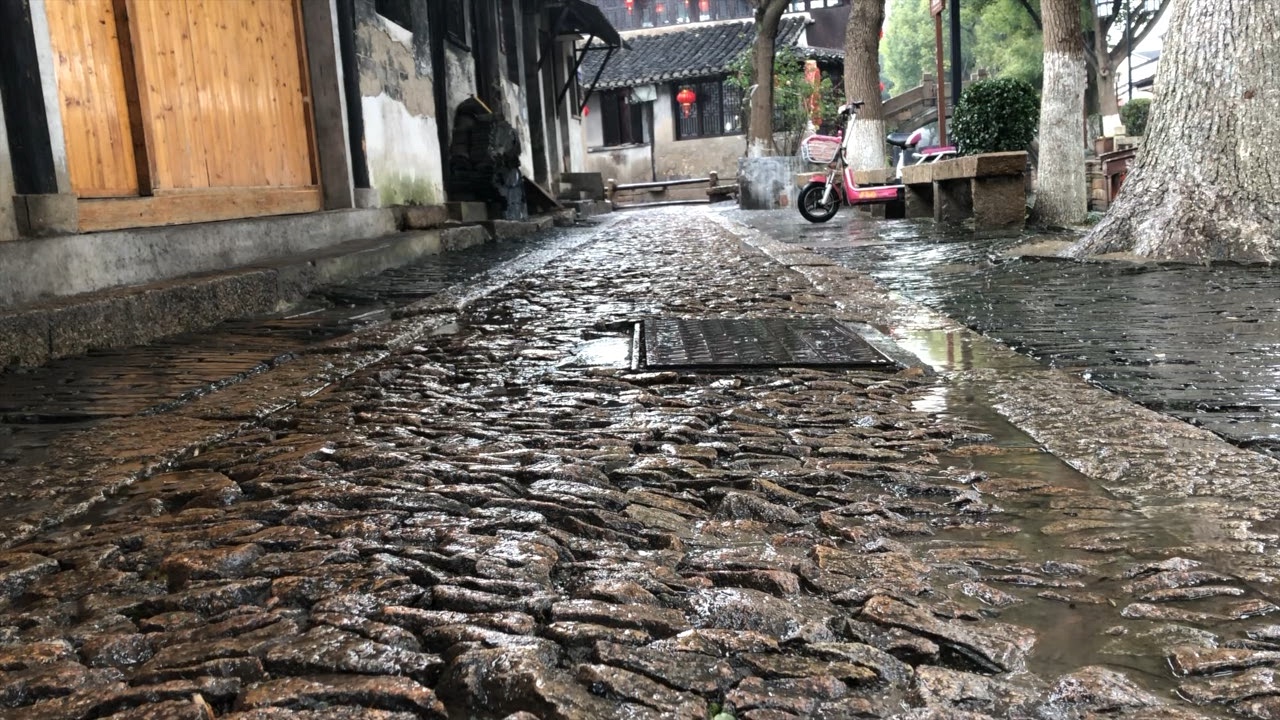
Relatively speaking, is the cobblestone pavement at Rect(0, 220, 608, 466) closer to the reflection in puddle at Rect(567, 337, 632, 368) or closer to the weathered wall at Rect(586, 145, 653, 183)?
the reflection in puddle at Rect(567, 337, 632, 368)

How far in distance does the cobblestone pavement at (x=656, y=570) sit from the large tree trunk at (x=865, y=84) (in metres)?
13.7

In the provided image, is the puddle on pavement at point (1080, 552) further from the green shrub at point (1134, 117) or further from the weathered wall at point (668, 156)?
the weathered wall at point (668, 156)

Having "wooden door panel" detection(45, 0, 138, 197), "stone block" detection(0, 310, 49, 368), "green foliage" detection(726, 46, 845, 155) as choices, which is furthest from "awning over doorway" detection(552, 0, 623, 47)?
"stone block" detection(0, 310, 49, 368)

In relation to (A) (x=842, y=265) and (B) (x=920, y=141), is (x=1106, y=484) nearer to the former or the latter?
(A) (x=842, y=265)

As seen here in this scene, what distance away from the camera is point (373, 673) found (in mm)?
1480

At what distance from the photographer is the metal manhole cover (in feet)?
12.5

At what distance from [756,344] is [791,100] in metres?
26.9

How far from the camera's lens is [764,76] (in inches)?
888

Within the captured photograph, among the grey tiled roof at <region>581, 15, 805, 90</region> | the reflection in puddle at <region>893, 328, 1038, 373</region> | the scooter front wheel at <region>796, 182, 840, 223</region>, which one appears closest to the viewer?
the reflection in puddle at <region>893, 328, 1038, 373</region>

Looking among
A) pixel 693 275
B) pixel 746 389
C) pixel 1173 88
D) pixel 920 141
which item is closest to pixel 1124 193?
pixel 1173 88

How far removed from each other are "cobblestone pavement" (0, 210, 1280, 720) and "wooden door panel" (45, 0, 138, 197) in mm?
3376

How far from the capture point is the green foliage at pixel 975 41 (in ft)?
109

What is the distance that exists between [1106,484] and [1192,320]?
2474mm

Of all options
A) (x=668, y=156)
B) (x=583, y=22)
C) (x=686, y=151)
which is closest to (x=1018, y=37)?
(x=686, y=151)
